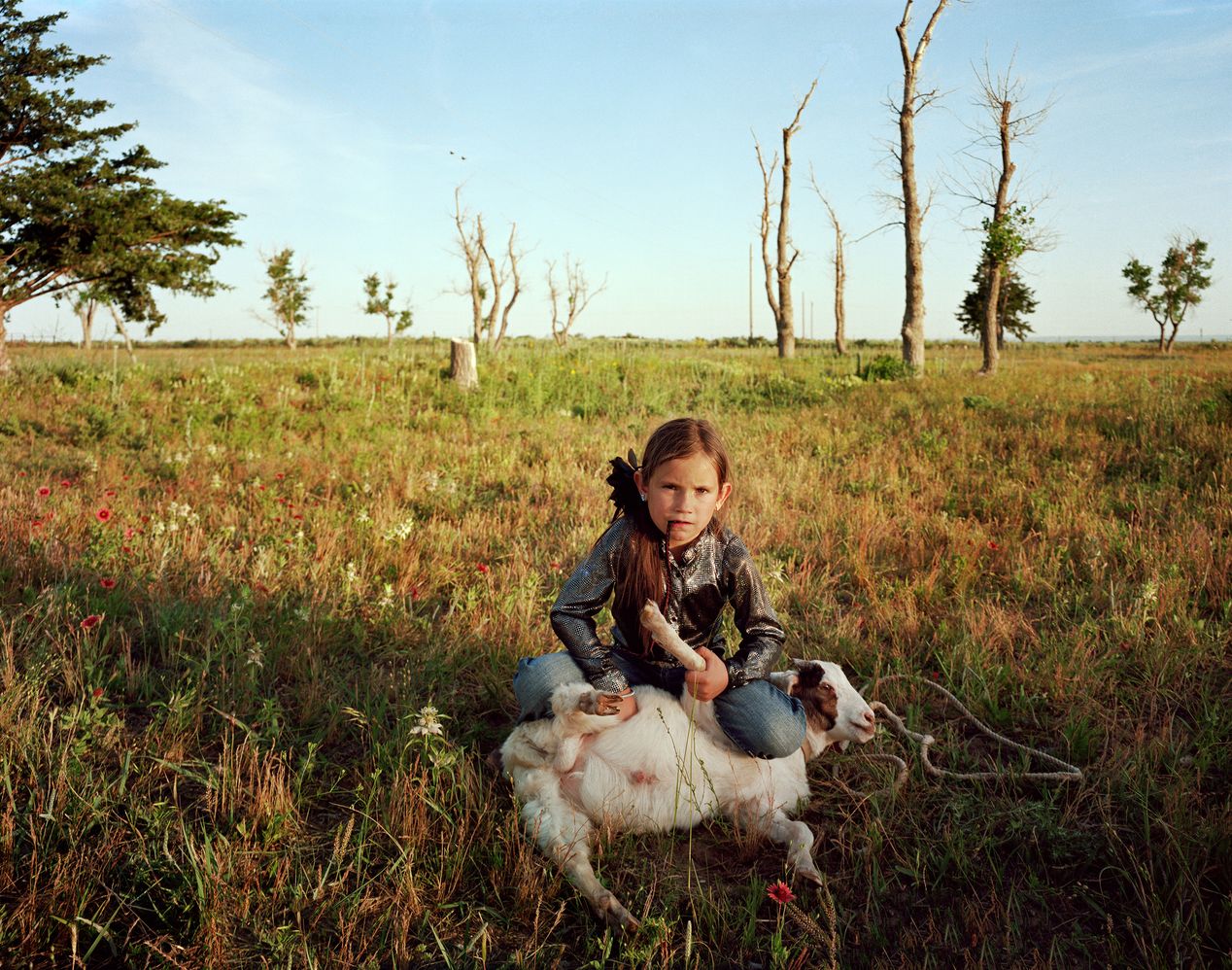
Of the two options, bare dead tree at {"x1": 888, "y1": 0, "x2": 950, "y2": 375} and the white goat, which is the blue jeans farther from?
bare dead tree at {"x1": 888, "y1": 0, "x2": 950, "y2": 375}

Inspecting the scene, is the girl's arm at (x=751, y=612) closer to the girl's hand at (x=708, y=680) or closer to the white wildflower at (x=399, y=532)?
the girl's hand at (x=708, y=680)

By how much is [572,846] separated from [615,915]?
213mm

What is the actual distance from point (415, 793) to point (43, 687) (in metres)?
1.60

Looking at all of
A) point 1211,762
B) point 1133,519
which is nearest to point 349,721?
point 1211,762

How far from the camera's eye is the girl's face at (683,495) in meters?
2.36

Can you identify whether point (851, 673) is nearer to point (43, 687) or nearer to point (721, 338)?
point (43, 687)

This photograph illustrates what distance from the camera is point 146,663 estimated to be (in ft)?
10.1

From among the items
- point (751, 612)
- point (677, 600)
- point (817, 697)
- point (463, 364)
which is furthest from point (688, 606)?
point (463, 364)

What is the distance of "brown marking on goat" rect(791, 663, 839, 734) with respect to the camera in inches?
103

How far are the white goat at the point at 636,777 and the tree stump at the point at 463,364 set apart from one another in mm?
10946

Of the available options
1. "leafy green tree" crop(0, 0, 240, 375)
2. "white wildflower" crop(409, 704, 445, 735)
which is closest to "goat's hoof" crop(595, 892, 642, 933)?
"white wildflower" crop(409, 704, 445, 735)

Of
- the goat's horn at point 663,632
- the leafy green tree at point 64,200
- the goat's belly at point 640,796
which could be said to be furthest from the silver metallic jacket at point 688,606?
the leafy green tree at point 64,200

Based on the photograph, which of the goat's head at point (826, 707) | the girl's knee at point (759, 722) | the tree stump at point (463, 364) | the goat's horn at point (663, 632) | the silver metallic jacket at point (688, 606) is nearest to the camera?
the goat's horn at point (663, 632)

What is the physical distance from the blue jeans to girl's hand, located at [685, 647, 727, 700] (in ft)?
0.32
